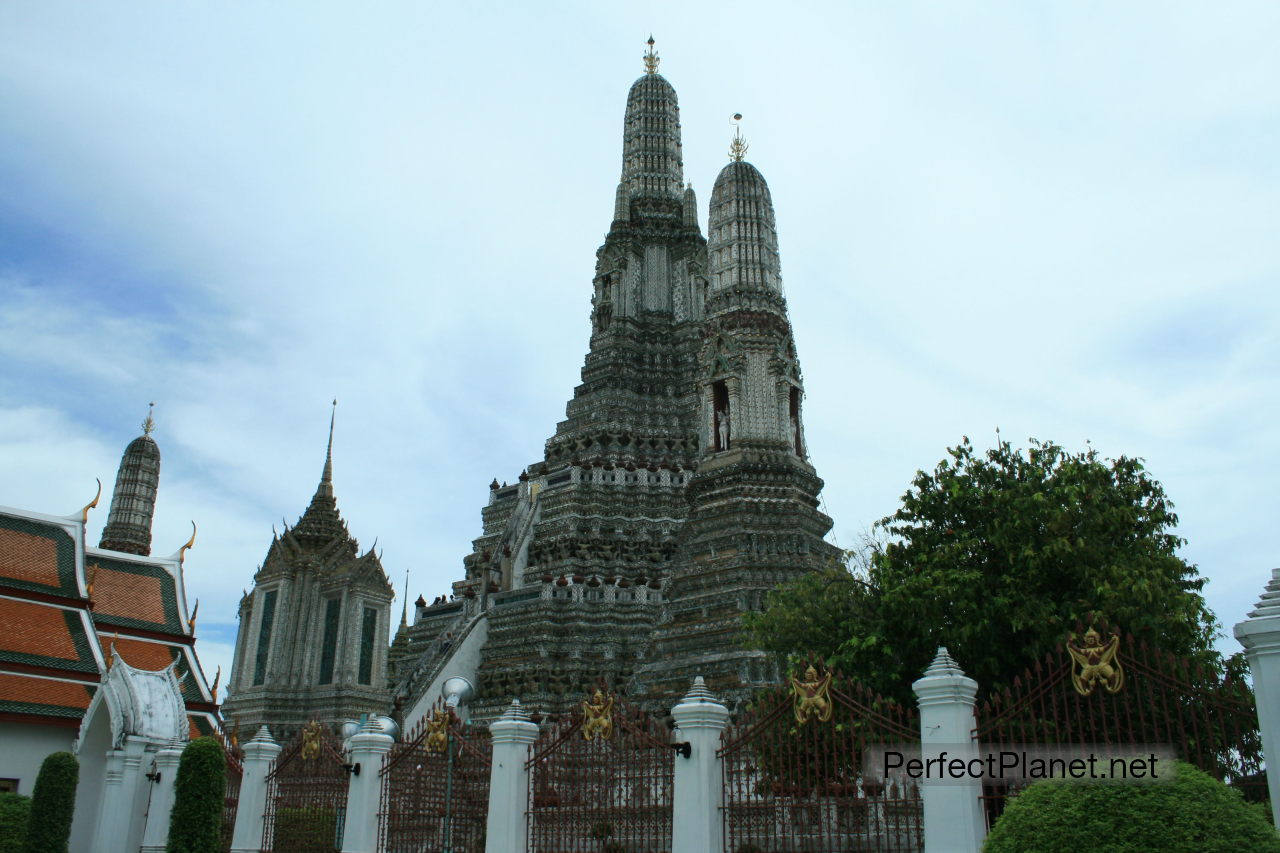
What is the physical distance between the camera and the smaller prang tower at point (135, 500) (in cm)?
4478

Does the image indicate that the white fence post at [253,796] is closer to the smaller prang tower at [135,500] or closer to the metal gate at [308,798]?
the metal gate at [308,798]

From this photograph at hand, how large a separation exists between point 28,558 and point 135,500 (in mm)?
27243

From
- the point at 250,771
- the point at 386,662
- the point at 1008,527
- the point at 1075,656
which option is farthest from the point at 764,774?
the point at 386,662

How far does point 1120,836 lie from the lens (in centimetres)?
712

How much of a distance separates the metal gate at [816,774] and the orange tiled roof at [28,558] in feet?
50.0

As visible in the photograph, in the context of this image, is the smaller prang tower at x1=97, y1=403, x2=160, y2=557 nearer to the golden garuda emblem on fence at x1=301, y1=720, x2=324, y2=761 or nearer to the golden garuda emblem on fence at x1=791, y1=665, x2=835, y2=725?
the golden garuda emblem on fence at x1=301, y1=720, x2=324, y2=761

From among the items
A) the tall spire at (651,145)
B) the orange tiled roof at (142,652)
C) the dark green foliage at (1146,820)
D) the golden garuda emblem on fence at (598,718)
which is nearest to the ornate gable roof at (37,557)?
the orange tiled roof at (142,652)

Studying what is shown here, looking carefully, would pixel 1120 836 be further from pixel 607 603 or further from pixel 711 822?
pixel 607 603

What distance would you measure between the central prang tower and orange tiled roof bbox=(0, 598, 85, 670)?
33.8 ft

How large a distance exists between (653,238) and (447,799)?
94.5 ft

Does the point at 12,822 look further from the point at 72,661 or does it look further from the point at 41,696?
the point at 72,661

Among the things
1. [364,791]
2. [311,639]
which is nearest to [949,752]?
[364,791]

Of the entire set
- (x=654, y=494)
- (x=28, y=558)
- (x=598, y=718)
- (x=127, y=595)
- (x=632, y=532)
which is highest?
(x=654, y=494)

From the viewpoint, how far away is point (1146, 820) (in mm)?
7105
